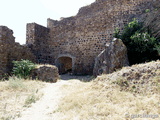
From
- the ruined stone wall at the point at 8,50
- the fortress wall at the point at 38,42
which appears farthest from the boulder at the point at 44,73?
the fortress wall at the point at 38,42

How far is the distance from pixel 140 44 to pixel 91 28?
4557mm

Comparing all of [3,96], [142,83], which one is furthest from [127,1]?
[3,96]

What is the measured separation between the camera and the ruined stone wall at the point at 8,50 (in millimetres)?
8230

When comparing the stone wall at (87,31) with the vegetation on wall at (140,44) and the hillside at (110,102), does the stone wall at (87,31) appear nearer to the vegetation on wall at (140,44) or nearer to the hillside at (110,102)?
the vegetation on wall at (140,44)

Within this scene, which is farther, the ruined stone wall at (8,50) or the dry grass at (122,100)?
the ruined stone wall at (8,50)

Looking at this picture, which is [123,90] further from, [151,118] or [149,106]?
[151,118]

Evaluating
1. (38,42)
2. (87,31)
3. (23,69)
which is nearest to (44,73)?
(23,69)

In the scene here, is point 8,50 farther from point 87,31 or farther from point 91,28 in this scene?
point 91,28

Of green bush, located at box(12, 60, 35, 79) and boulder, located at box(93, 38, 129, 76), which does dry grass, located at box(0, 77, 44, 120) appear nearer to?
green bush, located at box(12, 60, 35, 79)

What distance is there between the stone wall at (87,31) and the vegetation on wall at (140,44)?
4.16 feet

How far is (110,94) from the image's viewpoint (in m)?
4.02

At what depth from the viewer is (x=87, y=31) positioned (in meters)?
11.3

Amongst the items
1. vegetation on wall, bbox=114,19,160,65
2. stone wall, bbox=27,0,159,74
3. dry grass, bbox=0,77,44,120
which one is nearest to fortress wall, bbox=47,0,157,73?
stone wall, bbox=27,0,159,74

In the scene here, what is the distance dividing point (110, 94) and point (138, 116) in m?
1.35
